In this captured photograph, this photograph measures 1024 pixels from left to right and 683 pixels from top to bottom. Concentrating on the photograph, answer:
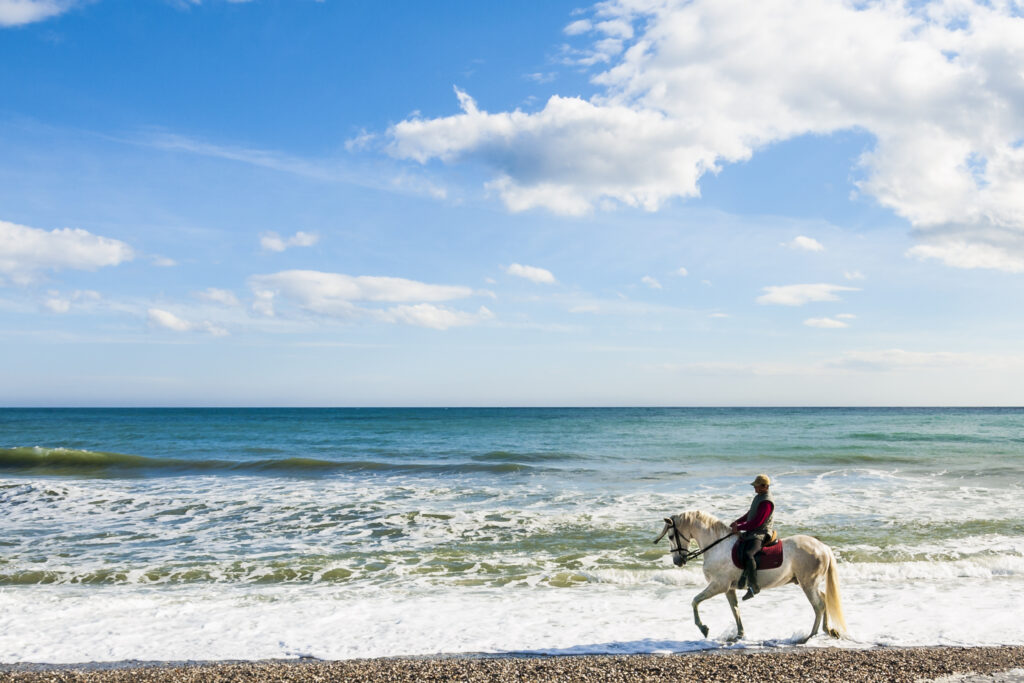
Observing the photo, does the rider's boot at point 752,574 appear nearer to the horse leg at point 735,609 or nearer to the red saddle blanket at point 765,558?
the red saddle blanket at point 765,558

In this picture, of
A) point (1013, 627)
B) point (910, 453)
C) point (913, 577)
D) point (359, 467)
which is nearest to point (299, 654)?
point (1013, 627)

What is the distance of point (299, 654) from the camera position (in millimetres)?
7062

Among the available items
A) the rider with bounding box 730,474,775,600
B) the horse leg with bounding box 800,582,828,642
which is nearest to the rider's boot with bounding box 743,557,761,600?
the rider with bounding box 730,474,775,600

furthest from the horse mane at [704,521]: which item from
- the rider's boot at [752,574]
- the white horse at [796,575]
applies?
the rider's boot at [752,574]

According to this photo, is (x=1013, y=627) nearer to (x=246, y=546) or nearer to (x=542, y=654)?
(x=542, y=654)

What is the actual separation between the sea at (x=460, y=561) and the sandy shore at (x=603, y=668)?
434 millimetres

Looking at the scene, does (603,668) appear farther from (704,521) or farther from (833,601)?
(833,601)

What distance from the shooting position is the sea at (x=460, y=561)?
7.63 metres

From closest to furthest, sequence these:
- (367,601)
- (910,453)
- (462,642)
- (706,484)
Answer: (462,642)
(367,601)
(706,484)
(910,453)

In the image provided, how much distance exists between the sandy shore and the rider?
2.50 ft

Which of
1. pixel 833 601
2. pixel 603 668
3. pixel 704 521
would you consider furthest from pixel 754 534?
pixel 603 668

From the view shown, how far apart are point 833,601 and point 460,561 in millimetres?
6284

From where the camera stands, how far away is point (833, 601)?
7.37m

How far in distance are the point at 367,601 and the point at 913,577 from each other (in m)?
8.60
